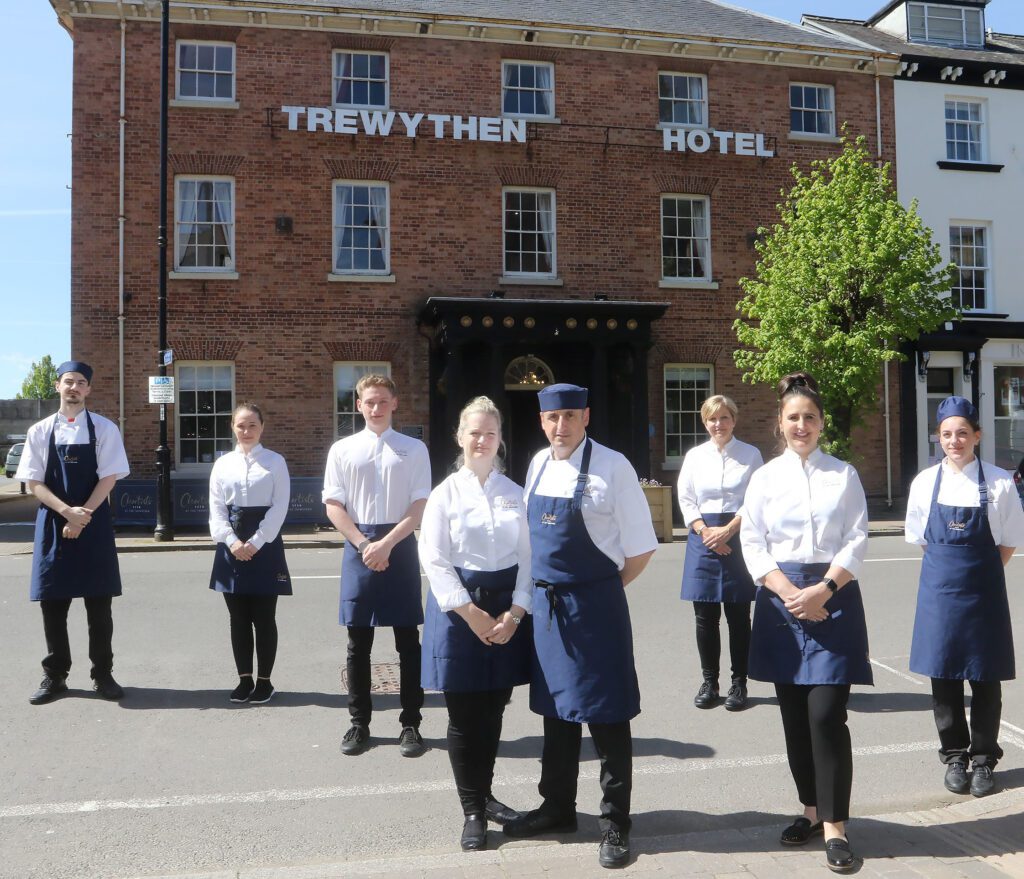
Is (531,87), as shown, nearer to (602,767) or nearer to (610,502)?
(610,502)

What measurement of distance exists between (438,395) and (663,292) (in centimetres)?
524

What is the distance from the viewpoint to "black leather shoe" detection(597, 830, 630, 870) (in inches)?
146

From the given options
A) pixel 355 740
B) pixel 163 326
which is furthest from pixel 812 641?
pixel 163 326

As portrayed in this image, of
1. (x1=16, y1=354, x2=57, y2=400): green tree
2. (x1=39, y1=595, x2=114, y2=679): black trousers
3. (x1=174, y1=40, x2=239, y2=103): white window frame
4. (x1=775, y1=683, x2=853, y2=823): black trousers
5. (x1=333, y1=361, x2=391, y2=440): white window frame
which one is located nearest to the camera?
(x1=775, y1=683, x2=853, y2=823): black trousers

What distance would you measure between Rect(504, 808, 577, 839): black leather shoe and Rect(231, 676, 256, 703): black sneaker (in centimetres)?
272

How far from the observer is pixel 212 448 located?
18.2 metres

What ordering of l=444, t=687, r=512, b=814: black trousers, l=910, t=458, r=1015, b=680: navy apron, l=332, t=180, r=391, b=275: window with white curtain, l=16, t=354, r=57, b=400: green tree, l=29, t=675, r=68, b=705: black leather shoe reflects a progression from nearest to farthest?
l=444, t=687, r=512, b=814: black trousers < l=910, t=458, r=1015, b=680: navy apron < l=29, t=675, r=68, b=705: black leather shoe < l=332, t=180, r=391, b=275: window with white curtain < l=16, t=354, r=57, b=400: green tree

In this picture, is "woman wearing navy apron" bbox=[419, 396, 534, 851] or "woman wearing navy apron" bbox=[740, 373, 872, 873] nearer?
"woman wearing navy apron" bbox=[740, 373, 872, 873]

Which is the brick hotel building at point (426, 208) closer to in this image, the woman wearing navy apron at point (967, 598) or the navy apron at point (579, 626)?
the woman wearing navy apron at point (967, 598)

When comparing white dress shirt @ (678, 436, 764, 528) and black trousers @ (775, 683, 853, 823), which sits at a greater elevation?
white dress shirt @ (678, 436, 764, 528)

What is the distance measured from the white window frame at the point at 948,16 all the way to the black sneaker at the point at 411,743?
23.4 m

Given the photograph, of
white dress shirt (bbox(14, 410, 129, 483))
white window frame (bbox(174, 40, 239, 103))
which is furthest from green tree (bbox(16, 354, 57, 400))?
white dress shirt (bbox(14, 410, 129, 483))

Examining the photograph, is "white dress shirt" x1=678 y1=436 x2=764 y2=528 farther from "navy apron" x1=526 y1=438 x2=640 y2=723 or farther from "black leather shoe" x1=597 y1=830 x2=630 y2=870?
"black leather shoe" x1=597 y1=830 x2=630 y2=870

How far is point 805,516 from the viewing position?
4039 millimetres
